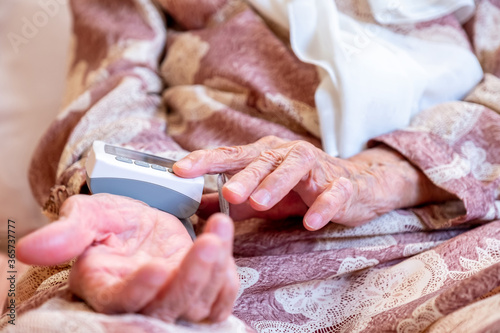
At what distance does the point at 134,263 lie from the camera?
48 centimetres

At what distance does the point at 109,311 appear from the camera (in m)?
0.43

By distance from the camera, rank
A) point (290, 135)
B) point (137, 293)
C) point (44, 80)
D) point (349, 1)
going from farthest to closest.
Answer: point (44, 80) → point (349, 1) → point (290, 135) → point (137, 293)

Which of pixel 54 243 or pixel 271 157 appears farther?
pixel 271 157

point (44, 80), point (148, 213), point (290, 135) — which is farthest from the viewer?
point (44, 80)

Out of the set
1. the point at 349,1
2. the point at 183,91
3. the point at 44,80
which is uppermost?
the point at 349,1

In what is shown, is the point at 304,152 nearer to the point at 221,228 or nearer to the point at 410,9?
the point at 221,228

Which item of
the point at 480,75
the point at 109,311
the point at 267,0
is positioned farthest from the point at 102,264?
the point at 480,75

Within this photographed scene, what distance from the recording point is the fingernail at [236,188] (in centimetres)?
56

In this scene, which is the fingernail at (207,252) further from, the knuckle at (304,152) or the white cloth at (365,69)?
the white cloth at (365,69)

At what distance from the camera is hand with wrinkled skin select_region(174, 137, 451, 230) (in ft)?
1.93

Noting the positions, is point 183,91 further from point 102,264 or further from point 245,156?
point 102,264

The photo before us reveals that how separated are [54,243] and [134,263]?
0.26ft

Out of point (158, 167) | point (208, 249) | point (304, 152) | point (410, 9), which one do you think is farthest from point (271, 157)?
point (410, 9)

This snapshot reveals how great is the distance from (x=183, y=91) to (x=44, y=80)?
51 cm
